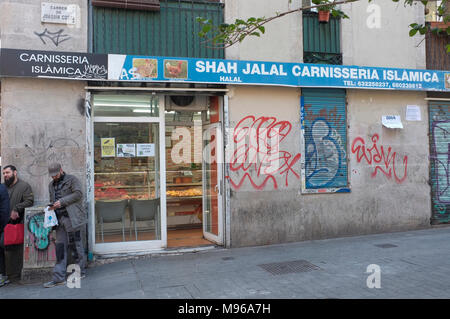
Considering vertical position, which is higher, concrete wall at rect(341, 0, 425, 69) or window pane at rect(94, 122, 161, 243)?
concrete wall at rect(341, 0, 425, 69)

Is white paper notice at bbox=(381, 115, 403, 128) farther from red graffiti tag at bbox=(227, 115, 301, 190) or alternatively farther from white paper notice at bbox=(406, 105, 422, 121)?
red graffiti tag at bbox=(227, 115, 301, 190)

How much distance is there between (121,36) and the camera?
7539 millimetres

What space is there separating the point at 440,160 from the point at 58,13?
8983 millimetres

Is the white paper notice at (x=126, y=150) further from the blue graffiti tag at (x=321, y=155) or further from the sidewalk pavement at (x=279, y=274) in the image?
the blue graffiti tag at (x=321, y=155)

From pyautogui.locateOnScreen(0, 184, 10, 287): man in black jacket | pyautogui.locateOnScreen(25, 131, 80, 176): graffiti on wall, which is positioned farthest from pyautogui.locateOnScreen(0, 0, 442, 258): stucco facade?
pyautogui.locateOnScreen(0, 184, 10, 287): man in black jacket

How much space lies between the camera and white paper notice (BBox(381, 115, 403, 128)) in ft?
29.3

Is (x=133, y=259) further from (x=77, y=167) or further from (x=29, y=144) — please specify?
(x=29, y=144)

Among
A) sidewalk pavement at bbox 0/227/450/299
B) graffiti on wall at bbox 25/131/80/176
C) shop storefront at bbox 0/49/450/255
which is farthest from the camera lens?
shop storefront at bbox 0/49/450/255

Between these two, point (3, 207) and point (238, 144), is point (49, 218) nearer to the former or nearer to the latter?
point (3, 207)

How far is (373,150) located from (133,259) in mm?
5744

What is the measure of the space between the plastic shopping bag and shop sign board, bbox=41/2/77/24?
354 cm

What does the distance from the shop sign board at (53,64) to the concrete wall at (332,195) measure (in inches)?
106
